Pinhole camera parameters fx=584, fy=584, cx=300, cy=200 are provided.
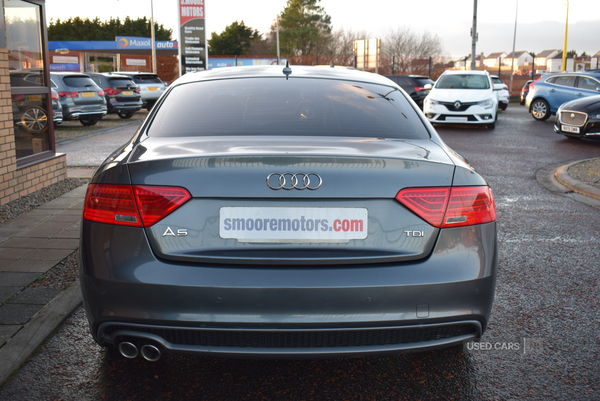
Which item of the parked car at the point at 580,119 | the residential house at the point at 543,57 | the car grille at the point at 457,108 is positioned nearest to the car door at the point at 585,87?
the car grille at the point at 457,108

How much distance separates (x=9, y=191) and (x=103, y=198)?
15.8 feet

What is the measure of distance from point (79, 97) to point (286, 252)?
16.6 m

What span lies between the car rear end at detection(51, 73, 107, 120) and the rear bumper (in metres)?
15.9

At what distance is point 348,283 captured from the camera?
2.18 metres

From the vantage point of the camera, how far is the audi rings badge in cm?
217

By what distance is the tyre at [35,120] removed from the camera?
7.22 meters

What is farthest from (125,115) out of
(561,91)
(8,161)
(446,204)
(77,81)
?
(446,204)

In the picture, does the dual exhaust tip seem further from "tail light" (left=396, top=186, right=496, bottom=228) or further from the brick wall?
the brick wall

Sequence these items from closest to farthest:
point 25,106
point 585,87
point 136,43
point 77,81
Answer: point 25,106, point 77,81, point 585,87, point 136,43

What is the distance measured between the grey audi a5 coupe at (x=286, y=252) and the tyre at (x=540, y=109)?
19422mm

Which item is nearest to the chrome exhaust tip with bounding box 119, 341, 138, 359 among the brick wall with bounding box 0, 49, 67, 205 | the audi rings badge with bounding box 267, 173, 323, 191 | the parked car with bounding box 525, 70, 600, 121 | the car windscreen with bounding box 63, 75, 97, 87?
the audi rings badge with bounding box 267, 173, 323, 191

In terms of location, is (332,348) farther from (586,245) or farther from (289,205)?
(586,245)

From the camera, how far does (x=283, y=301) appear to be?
216 cm

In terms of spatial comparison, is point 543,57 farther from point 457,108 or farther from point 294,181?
point 294,181
